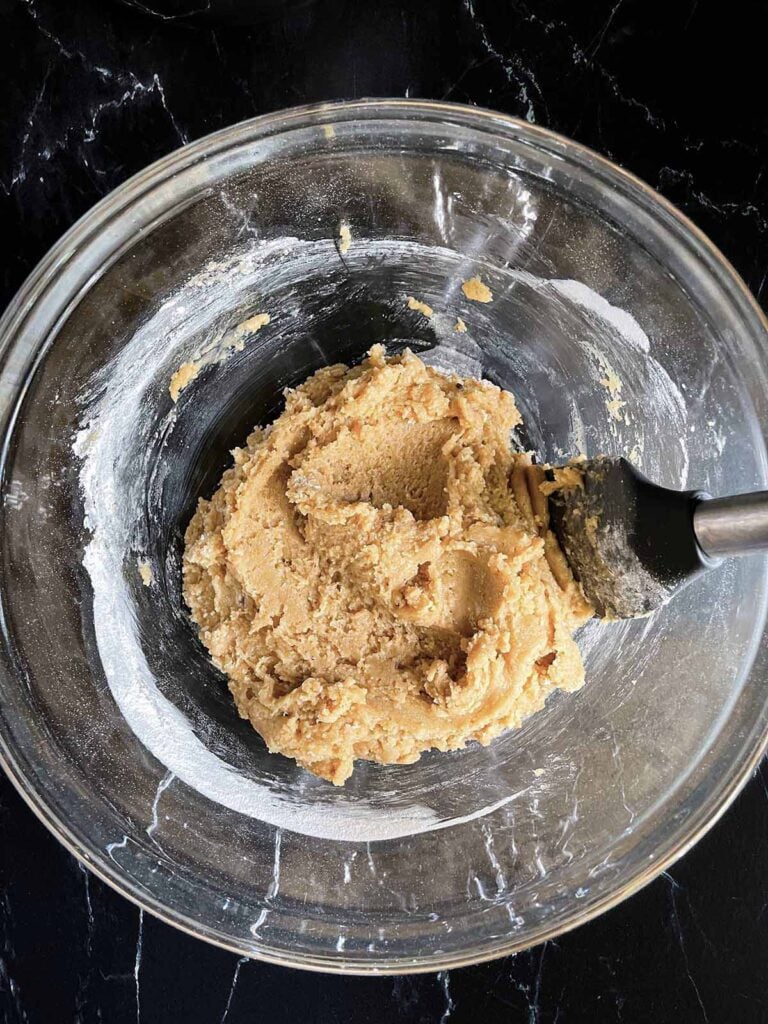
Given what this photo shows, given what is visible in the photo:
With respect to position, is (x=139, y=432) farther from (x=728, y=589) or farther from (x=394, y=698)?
(x=728, y=589)

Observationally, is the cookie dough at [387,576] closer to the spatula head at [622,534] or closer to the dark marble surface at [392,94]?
the spatula head at [622,534]

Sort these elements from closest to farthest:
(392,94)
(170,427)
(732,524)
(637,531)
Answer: (732,524), (637,531), (170,427), (392,94)

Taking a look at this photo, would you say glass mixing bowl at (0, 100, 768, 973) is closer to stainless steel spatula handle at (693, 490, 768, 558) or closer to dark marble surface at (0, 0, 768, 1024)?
stainless steel spatula handle at (693, 490, 768, 558)

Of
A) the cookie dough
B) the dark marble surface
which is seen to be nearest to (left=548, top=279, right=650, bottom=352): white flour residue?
the cookie dough

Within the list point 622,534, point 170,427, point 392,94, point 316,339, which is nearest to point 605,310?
point 622,534

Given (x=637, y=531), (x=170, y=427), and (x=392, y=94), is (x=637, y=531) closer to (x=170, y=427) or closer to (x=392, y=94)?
(x=170, y=427)

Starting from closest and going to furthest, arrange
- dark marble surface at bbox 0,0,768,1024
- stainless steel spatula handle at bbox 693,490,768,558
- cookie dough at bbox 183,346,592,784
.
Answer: stainless steel spatula handle at bbox 693,490,768,558
cookie dough at bbox 183,346,592,784
dark marble surface at bbox 0,0,768,1024

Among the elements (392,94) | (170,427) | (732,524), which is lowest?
(732,524)
